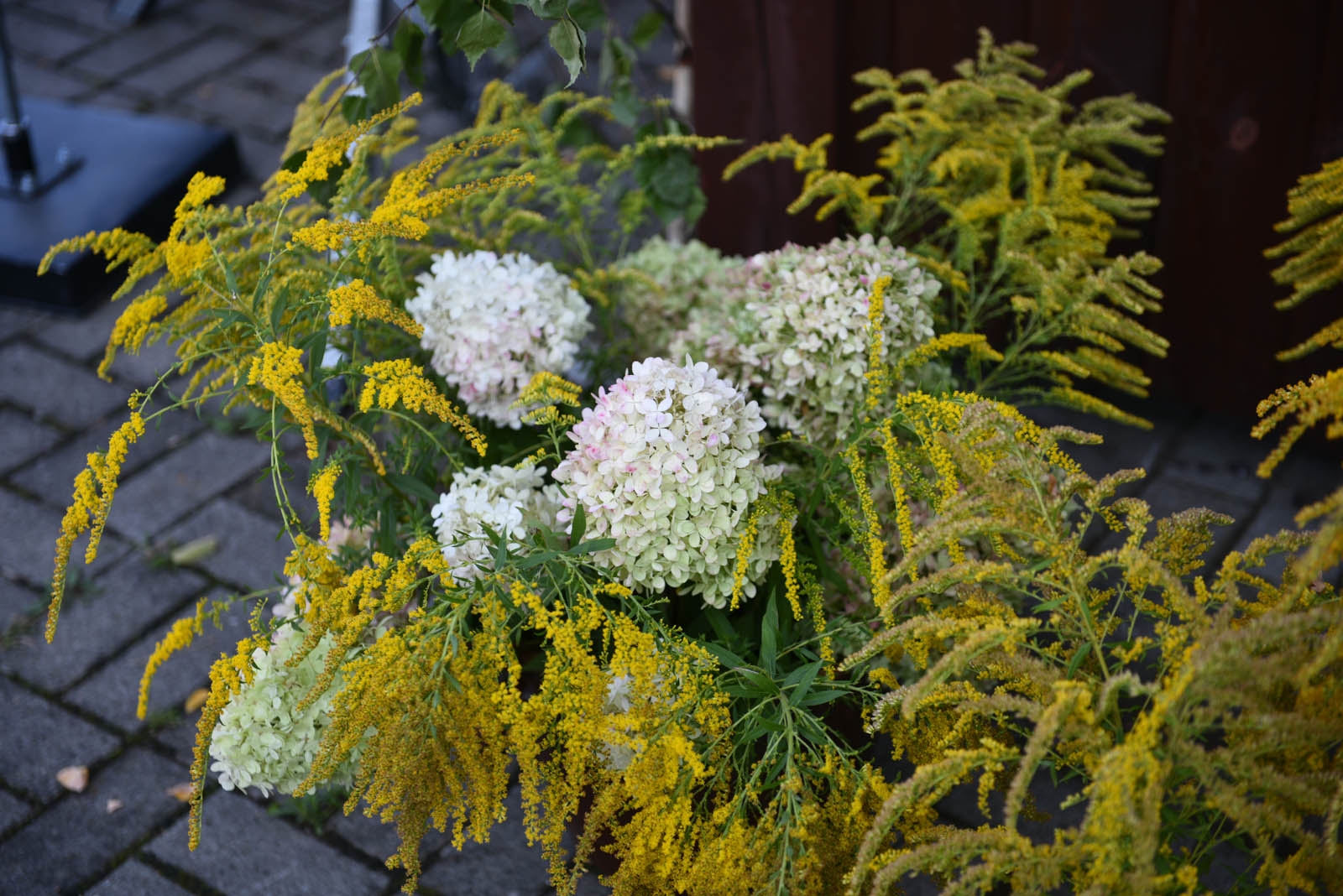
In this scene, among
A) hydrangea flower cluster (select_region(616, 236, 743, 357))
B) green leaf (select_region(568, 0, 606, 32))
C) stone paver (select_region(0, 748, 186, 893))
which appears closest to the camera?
green leaf (select_region(568, 0, 606, 32))

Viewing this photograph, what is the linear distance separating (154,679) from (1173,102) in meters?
2.37

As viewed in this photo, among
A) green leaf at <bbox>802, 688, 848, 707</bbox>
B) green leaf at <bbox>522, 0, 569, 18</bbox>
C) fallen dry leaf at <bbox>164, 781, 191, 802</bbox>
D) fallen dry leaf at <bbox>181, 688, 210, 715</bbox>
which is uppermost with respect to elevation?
green leaf at <bbox>522, 0, 569, 18</bbox>

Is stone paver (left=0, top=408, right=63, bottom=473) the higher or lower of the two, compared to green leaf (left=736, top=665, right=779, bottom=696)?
lower

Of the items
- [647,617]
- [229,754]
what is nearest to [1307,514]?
[647,617]

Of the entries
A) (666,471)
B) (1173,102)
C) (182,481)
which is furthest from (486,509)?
(1173,102)

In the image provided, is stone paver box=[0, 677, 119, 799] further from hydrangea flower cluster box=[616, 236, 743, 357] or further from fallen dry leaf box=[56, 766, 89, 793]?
hydrangea flower cluster box=[616, 236, 743, 357]

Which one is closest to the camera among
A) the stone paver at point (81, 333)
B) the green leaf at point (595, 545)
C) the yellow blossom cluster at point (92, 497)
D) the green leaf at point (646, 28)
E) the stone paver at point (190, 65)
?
the yellow blossom cluster at point (92, 497)

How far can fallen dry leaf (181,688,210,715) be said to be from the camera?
2316 millimetres

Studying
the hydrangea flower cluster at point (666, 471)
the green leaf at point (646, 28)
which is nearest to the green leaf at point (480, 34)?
the hydrangea flower cluster at point (666, 471)

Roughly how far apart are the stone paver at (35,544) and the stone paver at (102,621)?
0.18 ft

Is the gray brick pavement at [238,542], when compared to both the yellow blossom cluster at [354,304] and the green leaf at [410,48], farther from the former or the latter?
the yellow blossom cluster at [354,304]

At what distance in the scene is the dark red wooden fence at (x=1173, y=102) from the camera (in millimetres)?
2283

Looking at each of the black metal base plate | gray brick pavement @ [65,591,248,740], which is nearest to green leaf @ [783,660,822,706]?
gray brick pavement @ [65,591,248,740]

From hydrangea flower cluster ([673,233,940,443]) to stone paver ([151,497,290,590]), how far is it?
1.28 metres
